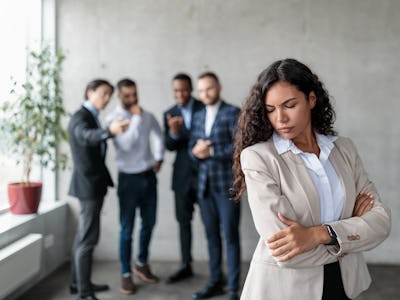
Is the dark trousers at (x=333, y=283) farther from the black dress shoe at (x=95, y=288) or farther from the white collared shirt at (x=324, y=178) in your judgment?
the black dress shoe at (x=95, y=288)

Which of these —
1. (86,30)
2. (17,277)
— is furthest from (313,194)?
(86,30)

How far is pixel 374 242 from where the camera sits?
1.28 meters

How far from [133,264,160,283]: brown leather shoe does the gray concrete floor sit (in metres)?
0.05

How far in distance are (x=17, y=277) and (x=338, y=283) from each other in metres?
2.35

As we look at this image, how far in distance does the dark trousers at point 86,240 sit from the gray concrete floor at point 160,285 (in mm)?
220

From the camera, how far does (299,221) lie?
1263 millimetres

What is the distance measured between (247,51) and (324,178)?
110 inches

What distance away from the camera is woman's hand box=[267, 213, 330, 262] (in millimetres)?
1209

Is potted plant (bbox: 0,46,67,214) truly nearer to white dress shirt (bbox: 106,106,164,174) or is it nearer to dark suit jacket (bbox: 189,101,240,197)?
white dress shirt (bbox: 106,106,164,174)

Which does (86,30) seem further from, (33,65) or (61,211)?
(61,211)

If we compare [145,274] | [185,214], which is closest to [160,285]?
[145,274]

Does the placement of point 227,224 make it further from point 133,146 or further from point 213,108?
point 133,146

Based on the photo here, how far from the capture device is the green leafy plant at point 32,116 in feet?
10.3

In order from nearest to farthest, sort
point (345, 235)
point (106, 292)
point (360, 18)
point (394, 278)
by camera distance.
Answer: point (345, 235) → point (106, 292) → point (394, 278) → point (360, 18)
